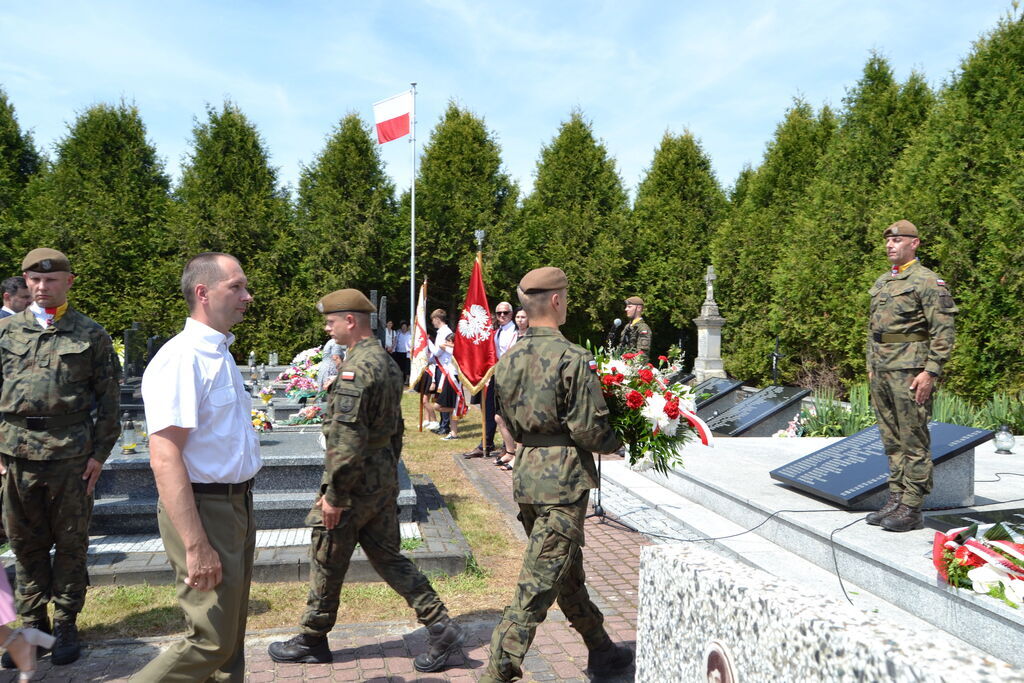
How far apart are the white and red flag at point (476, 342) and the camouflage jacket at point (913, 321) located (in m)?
5.44

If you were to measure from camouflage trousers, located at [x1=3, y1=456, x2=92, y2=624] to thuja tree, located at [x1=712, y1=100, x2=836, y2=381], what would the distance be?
Result: 15.3 metres

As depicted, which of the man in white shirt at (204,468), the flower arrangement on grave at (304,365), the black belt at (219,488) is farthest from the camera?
the flower arrangement on grave at (304,365)

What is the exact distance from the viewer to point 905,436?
498cm

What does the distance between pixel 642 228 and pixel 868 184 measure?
9.88m

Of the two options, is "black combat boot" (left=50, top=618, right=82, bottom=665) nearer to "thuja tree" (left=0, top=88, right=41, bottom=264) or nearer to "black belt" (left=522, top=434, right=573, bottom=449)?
"black belt" (left=522, top=434, right=573, bottom=449)

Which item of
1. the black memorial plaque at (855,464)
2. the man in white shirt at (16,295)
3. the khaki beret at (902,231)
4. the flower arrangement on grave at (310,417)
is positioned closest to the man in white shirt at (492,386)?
the flower arrangement on grave at (310,417)

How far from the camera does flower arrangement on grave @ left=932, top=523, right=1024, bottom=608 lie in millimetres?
3598

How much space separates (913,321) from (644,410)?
8.18 feet

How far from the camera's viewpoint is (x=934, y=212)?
1100 cm

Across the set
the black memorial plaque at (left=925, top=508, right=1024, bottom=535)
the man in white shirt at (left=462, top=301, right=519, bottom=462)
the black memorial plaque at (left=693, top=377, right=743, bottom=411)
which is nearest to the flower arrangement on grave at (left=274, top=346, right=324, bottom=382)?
the man in white shirt at (left=462, top=301, right=519, bottom=462)

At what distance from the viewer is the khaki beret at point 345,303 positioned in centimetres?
388

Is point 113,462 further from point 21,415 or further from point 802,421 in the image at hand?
point 802,421

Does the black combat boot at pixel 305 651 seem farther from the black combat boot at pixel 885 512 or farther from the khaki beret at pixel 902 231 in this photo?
the khaki beret at pixel 902 231

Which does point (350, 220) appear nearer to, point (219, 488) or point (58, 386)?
point (58, 386)
